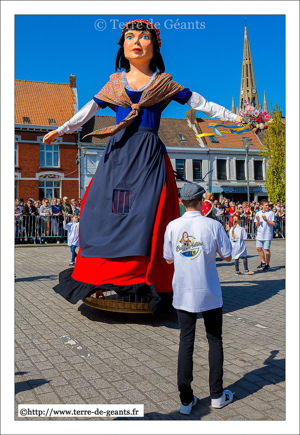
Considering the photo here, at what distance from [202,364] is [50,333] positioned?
5.94ft

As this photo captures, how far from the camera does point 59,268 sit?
9.39 m

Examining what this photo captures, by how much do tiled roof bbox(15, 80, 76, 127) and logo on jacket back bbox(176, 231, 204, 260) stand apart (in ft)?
70.6

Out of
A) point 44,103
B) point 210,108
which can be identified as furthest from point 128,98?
point 44,103

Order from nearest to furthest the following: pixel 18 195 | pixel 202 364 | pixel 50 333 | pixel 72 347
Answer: pixel 202 364
pixel 72 347
pixel 50 333
pixel 18 195

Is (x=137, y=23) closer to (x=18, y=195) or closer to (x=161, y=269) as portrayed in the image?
(x=161, y=269)

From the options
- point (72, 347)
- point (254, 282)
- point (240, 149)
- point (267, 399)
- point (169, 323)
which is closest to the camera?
point (267, 399)

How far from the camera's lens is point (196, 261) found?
290 cm

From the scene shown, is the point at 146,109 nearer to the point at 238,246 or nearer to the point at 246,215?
the point at 238,246

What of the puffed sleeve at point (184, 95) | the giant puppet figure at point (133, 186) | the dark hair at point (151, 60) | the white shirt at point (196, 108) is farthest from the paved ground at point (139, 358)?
the dark hair at point (151, 60)

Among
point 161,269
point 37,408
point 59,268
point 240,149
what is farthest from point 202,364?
point 240,149

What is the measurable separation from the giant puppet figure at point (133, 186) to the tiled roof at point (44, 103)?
62.5 ft

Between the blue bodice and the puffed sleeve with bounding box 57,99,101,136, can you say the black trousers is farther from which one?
the puffed sleeve with bounding box 57,99,101,136

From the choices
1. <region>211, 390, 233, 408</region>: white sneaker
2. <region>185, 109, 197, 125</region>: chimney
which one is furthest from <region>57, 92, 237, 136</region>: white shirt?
<region>185, 109, 197, 125</region>: chimney

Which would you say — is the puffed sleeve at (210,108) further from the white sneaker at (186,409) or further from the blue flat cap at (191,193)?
the white sneaker at (186,409)
